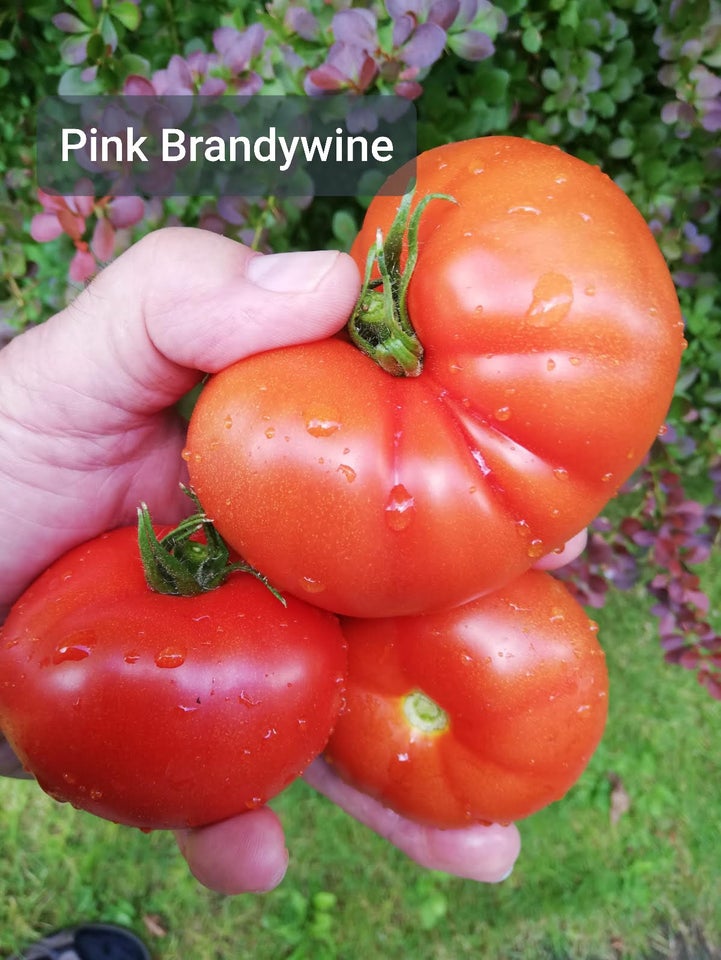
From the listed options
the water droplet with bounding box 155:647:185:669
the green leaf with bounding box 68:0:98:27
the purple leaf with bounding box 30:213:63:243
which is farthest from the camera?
the purple leaf with bounding box 30:213:63:243

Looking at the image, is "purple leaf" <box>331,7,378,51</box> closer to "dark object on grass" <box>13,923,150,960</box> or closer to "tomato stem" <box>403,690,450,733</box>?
"tomato stem" <box>403,690,450,733</box>

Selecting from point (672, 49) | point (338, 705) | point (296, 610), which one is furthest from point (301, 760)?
point (672, 49)

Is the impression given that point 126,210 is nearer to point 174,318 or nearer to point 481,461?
point 174,318

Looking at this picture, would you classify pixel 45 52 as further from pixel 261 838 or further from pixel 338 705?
pixel 261 838

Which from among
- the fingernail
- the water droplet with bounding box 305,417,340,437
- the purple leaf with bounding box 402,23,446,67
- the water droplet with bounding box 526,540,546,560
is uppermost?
the purple leaf with bounding box 402,23,446,67

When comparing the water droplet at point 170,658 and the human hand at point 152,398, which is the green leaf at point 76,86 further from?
the water droplet at point 170,658

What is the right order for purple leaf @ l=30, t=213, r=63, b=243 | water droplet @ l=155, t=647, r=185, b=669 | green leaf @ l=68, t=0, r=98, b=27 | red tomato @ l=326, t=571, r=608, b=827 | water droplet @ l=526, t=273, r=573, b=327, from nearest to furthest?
water droplet @ l=526, t=273, r=573, b=327
water droplet @ l=155, t=647, r=185, b=669
red tomato @ l=326, t=571, r=608, b=827
green leaf @ l=68, t=0, r=98, b=27
purple leaf @ l=30, t=213, r=63, b=243

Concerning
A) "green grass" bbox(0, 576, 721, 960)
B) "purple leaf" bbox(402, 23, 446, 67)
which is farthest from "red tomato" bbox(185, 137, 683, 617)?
"green grass" bbox(0, 576, 721, 960)

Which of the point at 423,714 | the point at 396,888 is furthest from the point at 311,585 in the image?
the point at 396,888
